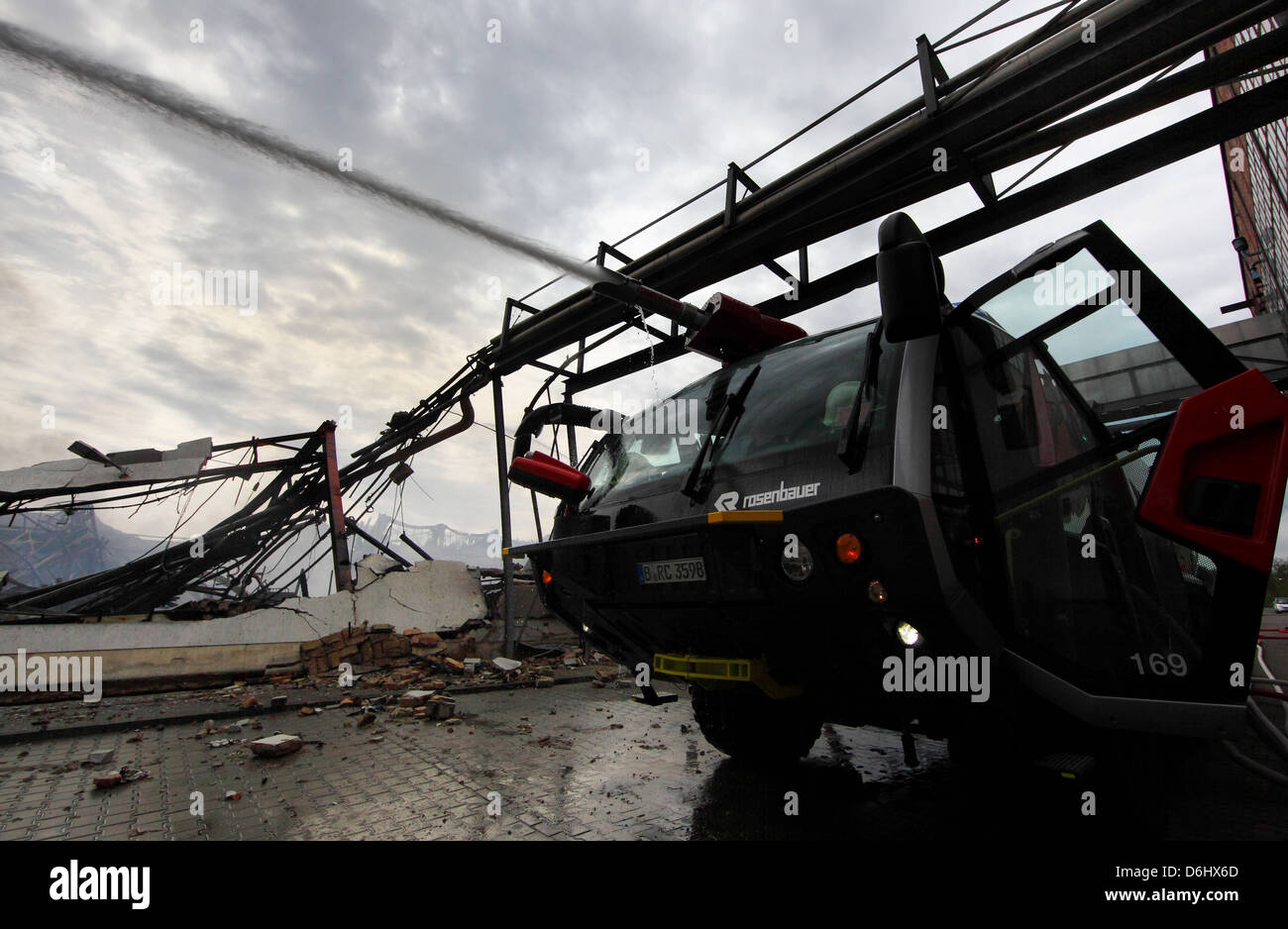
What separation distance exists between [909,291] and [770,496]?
2.94 ft

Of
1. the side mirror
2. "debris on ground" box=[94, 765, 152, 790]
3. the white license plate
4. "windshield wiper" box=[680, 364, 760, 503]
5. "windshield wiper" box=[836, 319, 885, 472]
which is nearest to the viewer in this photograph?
the side mirror

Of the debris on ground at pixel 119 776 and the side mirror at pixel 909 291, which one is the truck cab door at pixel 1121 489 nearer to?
the side mirror at pixel 909 291

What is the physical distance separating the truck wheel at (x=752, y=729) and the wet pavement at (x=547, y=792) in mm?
182

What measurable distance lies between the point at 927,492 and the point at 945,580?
29cm

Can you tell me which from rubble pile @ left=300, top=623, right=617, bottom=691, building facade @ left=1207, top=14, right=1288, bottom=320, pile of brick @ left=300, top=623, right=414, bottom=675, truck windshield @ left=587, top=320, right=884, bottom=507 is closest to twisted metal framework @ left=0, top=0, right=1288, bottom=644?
truck windshield @ left=587, top=320, right=884, bottom=507

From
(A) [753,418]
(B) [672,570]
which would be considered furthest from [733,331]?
(B) [672,570]

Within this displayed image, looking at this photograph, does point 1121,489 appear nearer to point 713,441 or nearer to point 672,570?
point 713,441

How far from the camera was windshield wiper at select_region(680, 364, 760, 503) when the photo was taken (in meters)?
2.73

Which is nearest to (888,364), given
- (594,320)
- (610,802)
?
(610,802)

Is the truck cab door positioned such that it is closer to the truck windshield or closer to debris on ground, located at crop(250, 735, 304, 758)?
the truck windshield

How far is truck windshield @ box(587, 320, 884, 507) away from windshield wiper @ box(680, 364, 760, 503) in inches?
0.5

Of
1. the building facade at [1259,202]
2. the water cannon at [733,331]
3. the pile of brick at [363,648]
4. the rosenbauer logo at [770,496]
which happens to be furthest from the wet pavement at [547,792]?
the building facade at [1259,202]

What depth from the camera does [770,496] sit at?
2375 millimetres

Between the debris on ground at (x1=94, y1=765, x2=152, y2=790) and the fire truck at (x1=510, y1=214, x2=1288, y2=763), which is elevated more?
the fire truck at (x1=510, y1=214, x2=1288, y2=763)
